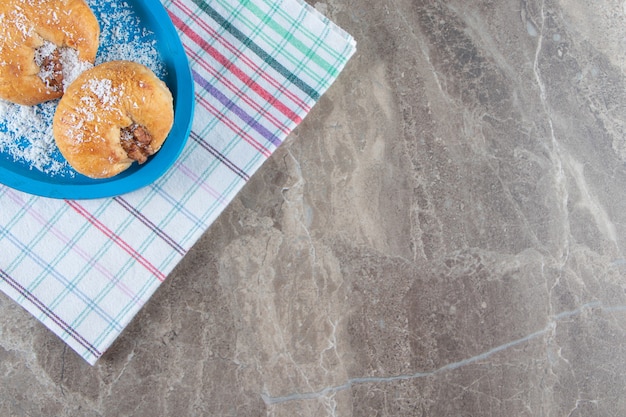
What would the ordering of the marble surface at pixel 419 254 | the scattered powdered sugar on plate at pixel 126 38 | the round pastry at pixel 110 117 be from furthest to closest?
the marble surface at pixel 419 254, the scattered powdered sugar on plate at pixel 126 38, the round pastry at pixel 110 117

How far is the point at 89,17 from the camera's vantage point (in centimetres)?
76

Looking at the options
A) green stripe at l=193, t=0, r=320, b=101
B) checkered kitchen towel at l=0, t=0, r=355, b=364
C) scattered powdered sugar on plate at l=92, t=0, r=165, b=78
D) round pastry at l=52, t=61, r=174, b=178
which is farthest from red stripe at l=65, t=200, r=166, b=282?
green stripe at l=193, t=0, r=320, b=101

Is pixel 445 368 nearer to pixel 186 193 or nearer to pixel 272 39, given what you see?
pixel 186 193

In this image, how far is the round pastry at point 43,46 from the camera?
73 centimetres

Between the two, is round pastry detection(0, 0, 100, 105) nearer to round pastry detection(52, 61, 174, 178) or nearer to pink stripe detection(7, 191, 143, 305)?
round pastry detection(52, 61, 174, 178)

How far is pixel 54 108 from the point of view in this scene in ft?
2.69

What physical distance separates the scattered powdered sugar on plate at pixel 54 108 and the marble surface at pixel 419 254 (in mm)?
277

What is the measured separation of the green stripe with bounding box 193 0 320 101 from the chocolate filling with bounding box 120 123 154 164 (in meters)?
0.26

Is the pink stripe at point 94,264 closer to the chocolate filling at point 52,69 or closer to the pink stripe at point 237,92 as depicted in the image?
the chocolate filling at point 52,69


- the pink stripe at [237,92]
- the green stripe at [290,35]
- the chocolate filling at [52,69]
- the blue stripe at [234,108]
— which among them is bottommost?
the chocolate filling at [52,69]

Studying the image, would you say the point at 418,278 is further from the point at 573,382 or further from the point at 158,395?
the point at 158,395

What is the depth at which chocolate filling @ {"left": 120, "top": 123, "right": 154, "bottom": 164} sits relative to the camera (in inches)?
29.5

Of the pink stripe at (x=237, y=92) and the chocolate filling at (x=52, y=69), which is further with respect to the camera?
the pink stripe at (x=237, y=92)

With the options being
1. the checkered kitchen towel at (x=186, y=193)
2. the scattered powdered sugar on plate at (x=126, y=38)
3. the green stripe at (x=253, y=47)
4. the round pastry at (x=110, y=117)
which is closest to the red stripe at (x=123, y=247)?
the checkered kitchen towel at (x=186, y=193)
